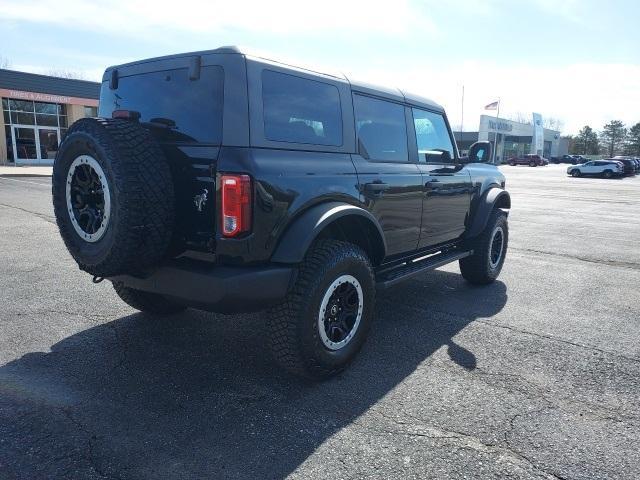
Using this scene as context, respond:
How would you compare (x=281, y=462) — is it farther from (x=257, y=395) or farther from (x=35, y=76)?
(x=35, y=76)

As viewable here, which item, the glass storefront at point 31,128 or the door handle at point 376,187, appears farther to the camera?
the glass storefront at point 31,128

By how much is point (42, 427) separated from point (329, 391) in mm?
1661

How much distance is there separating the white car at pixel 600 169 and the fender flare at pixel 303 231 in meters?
41.2

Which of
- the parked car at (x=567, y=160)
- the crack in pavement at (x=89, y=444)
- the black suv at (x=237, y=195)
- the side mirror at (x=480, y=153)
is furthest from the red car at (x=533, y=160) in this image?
the crack in pavement at (x=89, y=444)

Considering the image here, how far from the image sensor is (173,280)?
2.78 m

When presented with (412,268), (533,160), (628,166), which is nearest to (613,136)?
(533,160)

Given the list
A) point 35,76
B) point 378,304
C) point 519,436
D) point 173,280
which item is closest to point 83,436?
point 173,280

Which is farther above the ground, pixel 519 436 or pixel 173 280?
pixel 173 280

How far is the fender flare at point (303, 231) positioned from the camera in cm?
282

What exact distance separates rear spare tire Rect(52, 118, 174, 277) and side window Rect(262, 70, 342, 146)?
72 centimetres

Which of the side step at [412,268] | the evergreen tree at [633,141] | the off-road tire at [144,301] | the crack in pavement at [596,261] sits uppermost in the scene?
the evergreen tree at [633,141]

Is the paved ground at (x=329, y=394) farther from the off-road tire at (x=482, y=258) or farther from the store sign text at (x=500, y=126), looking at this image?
the store sign text at (x=500, y=126)

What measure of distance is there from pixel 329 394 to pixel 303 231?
42.3 inches

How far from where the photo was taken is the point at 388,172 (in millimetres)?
3789
